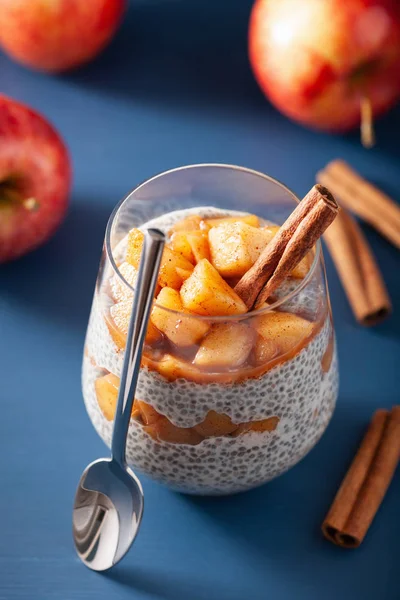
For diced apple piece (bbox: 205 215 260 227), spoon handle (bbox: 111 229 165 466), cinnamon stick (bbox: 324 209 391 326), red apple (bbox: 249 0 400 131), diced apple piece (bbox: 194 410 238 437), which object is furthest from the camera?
red apple (bbox: 249 0 400 131)

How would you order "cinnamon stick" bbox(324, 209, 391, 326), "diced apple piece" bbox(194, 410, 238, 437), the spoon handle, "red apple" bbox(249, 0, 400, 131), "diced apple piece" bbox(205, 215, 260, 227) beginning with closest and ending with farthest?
1. the spoon handle
2. "diced apple piece" bbox(194, 410, 238, 437)
3. "diced apple piece" bbox(205, 215, 260, 227)
4. "cinnamon stick" bbox(324, 209, 391, 326)
5. "red apple" bbox(249, 0, 400, 131)

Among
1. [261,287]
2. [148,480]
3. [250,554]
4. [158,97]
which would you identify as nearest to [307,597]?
[250,554]

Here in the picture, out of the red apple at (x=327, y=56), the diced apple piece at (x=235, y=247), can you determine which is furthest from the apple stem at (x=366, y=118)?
the diced apple piece at (x=235, y=247)

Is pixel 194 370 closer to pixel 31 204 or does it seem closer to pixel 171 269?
pixel 171 269

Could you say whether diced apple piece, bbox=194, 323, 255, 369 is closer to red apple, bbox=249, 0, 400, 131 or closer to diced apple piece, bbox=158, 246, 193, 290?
diced apple piece, bbox=158, 246, 193, 290

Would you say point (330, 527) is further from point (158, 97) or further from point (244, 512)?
point (158, 97)

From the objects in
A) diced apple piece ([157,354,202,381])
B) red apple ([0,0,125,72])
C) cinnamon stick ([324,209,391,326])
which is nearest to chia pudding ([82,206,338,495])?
diced apple piece ([157,354,202,381])

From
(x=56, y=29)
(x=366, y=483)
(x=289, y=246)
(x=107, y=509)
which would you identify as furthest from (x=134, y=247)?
(x=56, y=29)
